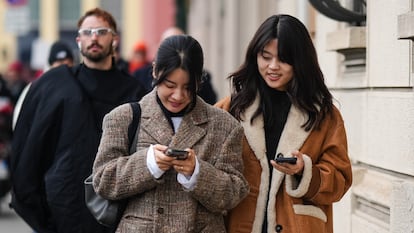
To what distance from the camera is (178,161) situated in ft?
13.4

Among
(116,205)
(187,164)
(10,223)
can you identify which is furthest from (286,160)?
(10,223)

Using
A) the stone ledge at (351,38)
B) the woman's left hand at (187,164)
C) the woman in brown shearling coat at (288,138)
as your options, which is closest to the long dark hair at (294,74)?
the woman in brown shearling coat at (288,138)

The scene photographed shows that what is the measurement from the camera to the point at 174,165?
412 centimetres

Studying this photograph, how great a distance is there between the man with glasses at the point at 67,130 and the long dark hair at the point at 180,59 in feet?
5.05

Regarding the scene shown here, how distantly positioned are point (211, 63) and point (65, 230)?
18.0 m

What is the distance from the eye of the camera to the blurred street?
13.0 metres

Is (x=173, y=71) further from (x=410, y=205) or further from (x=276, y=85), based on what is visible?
(x=410, y=205)

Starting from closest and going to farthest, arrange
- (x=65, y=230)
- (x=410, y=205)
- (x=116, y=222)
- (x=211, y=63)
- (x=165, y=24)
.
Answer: (x=116, y=222) → (x=410, y=205) → (x=65, y=230) → (x=211, y=63) → (x=165, y=24)

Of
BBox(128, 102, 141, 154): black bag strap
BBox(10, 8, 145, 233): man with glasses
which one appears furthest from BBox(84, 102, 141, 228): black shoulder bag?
BBox(10, 8, 145, 233): man with glasses

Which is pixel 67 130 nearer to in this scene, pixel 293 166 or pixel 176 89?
pixel 176 89

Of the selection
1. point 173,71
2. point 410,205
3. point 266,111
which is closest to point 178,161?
point 173,71

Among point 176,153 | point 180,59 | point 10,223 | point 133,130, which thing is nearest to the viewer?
point 176,153

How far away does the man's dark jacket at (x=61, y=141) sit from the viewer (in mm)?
5711

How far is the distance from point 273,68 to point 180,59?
49 cm
